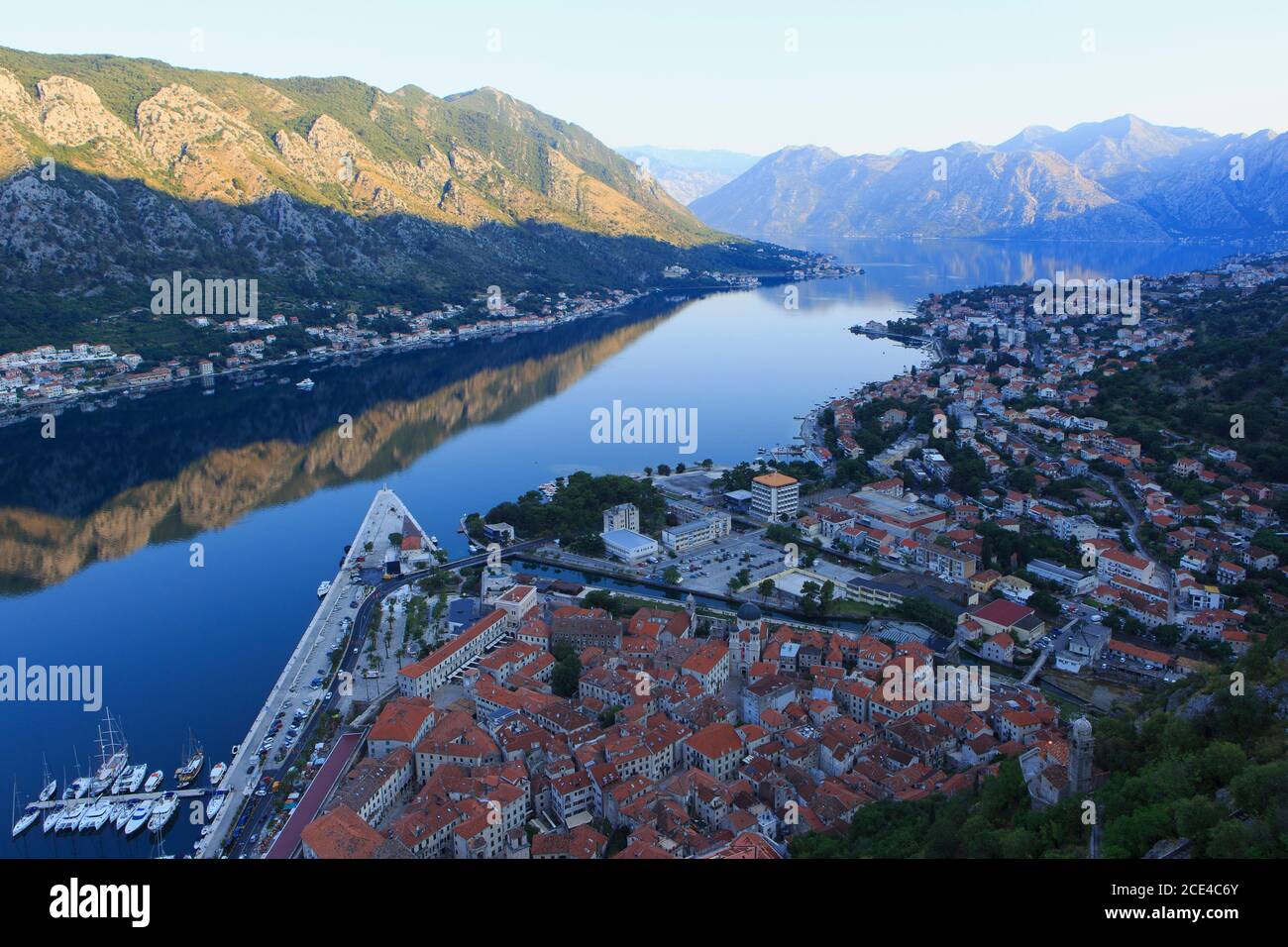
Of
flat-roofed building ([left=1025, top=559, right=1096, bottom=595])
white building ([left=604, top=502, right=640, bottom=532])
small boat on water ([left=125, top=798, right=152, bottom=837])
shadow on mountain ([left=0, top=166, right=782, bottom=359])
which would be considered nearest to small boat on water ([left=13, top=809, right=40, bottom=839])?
small boat on water ([left=125, top=798, right=152, bottom=837])

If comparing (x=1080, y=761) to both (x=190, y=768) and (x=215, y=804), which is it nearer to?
(x=215, y=804)

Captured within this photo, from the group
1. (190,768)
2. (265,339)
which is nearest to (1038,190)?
(265,339)

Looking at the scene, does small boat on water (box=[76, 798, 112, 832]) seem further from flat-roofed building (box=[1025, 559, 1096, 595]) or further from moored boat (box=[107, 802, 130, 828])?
flat-roofed building (box=[1025, 559, 1096, 595])

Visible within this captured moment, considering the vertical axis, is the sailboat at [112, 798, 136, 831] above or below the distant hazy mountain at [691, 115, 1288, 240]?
below

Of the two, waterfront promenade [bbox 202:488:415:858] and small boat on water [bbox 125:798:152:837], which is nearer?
small boat on water [bbox 125:798:152:837]

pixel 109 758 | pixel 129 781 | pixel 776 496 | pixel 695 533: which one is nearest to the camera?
pixel 129 781
